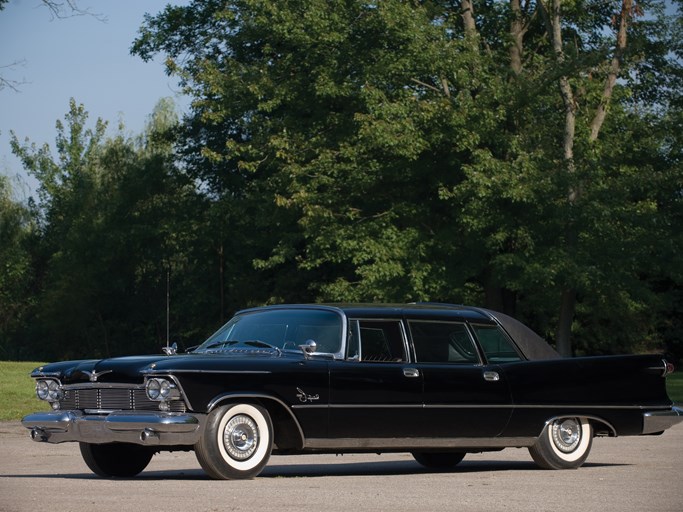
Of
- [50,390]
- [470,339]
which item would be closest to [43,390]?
[50,390]

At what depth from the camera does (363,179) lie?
41281 mm

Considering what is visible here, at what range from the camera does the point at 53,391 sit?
41.0 feet

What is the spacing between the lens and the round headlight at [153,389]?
1152 cm

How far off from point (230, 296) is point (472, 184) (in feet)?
70.9

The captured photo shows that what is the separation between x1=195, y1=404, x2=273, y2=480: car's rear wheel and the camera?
1150cm

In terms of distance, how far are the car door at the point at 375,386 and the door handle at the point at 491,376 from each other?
76 centimetres

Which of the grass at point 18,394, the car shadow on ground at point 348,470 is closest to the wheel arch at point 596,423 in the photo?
the car shadow on ground at point 348,470

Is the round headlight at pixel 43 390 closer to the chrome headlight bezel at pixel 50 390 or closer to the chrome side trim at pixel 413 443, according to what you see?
the chrome headlight bezel at pixel 50 390

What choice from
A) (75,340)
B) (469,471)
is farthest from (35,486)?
(75,340)

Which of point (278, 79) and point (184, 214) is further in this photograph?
point (184, 214)

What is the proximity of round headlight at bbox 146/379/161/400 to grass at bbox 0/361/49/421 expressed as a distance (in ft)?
40.2

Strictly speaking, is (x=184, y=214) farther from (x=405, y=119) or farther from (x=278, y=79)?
(x=405, y=119)

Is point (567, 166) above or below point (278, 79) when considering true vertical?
below

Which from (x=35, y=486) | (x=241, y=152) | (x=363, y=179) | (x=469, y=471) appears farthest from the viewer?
(x=241, y=152)
